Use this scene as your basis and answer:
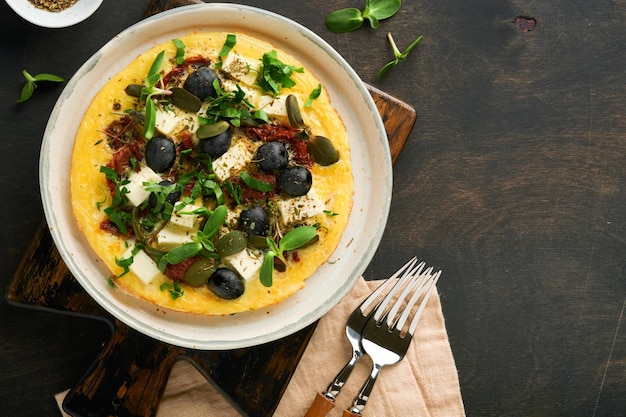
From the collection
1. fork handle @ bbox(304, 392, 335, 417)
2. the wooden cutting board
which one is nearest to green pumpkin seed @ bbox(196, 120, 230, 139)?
the wooden cutting board

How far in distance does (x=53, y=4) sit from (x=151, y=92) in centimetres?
109

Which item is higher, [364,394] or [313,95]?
[313,95]

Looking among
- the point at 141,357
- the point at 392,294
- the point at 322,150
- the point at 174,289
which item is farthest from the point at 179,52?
the point at 392,294

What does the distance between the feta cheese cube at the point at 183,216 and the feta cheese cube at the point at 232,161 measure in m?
0.21

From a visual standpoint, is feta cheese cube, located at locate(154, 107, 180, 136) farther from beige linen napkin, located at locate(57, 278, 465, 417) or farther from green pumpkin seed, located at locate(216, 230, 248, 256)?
beige linen napkin, located at locate(57, 278, 465, 417)

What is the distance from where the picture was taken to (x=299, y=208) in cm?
317

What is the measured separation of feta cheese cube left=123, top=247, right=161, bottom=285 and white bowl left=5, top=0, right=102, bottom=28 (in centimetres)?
146

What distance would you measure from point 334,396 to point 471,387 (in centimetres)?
100

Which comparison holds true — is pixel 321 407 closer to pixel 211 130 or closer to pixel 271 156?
pixel 271 156

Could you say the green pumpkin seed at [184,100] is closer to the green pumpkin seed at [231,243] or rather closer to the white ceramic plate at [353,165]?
the white ceramic plate at [353,165]

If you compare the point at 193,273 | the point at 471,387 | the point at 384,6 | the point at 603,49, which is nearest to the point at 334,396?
the point at 471,387

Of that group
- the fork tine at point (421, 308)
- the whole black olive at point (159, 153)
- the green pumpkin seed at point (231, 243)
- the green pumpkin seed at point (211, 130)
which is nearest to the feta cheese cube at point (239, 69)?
the green pumpkin seed at point (211, 130)

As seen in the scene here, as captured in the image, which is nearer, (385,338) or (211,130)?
(211,130)

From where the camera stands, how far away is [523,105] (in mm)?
4109
